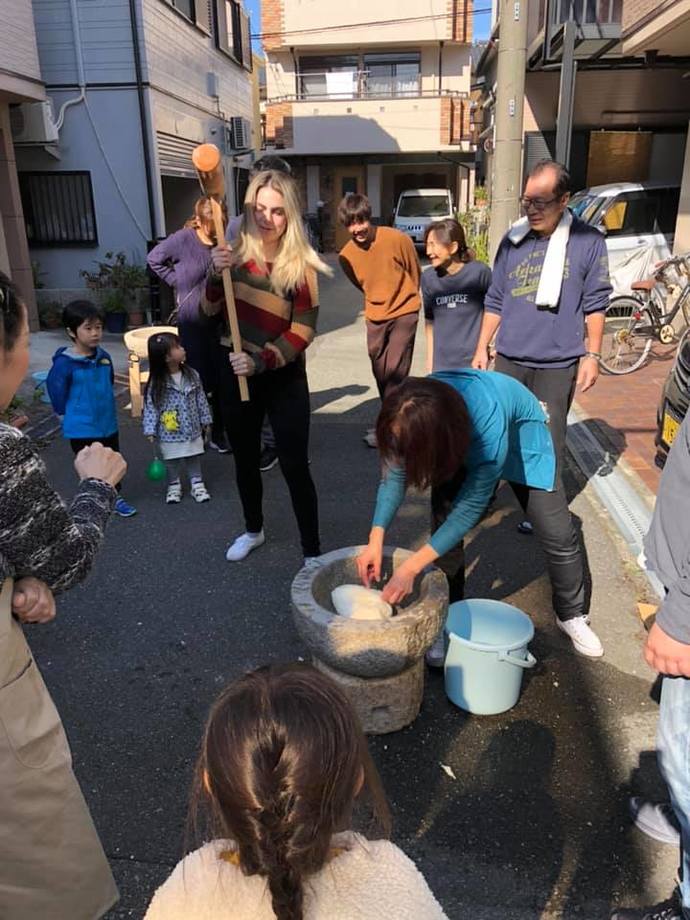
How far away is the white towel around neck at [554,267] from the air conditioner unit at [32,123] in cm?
889

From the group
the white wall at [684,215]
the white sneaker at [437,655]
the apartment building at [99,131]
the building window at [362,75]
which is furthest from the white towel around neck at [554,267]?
the building window at [362,75]

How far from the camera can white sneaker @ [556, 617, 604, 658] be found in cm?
321

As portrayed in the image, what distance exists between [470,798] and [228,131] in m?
15.9

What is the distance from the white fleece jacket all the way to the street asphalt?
3.70ft

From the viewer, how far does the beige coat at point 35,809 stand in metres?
1.45

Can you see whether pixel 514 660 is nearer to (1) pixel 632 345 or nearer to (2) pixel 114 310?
(1) pixel 632 345

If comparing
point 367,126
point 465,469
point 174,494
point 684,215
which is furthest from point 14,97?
point 367,126

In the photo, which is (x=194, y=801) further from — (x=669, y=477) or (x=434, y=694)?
(x=434, y=694)

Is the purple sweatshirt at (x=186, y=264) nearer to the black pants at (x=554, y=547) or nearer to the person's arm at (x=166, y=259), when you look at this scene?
the person's arm at (x=166, y=259)

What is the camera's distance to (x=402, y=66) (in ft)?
83.3

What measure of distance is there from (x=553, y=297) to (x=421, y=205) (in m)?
20.8

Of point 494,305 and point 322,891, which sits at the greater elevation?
point 494,305

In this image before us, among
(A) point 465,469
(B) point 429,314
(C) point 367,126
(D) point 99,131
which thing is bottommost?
(A) point 465,469

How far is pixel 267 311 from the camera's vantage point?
143 inches
